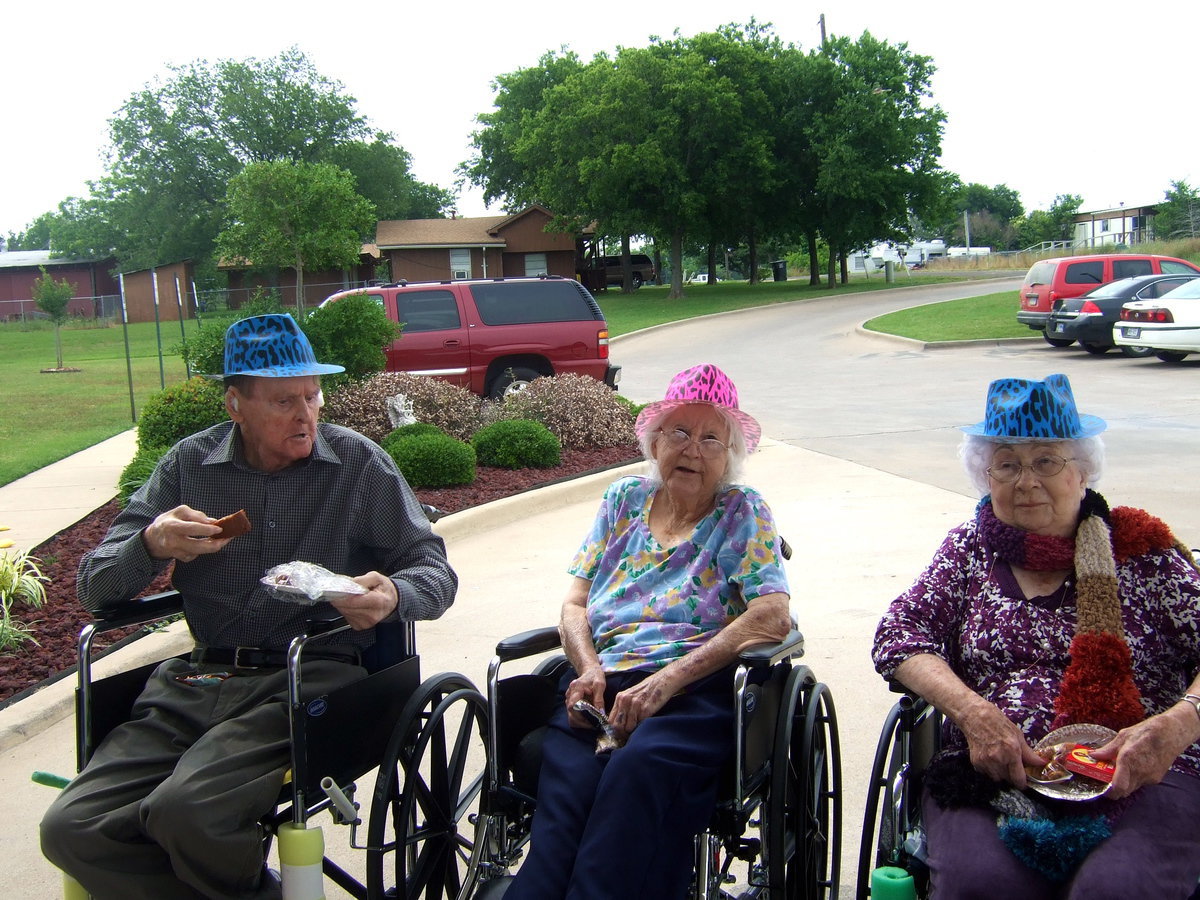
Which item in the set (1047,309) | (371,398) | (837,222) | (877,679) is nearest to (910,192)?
(837,222)

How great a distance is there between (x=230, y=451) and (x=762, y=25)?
47.7 metres

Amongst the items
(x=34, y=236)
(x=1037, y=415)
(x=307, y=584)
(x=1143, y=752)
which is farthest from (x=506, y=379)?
(x=34, y=236)

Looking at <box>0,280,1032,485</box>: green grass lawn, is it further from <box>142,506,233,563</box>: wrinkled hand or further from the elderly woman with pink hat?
the elderly woman with pink hat

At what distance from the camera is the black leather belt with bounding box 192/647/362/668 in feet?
9.85

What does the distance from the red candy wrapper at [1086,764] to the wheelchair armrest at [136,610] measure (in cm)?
229

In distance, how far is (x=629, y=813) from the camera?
2.53 meters

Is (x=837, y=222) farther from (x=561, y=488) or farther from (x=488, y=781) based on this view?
(x=488, y=781)

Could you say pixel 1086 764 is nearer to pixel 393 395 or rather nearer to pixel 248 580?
pixel 248 580

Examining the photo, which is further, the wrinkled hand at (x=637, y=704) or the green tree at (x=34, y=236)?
the green tree at (x=34, y=236)

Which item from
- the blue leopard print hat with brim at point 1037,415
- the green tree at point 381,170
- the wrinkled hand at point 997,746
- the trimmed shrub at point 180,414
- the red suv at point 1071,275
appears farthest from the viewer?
the green tree at point 381,170

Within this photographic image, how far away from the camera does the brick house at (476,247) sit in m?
52.5

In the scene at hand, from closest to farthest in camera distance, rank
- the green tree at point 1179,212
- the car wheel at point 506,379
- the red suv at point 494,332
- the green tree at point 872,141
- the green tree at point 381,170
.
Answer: the red suv at point 494,332
the car wheel at point 506,379
the green tree at point 872,141
the green tree at point 1179,212
the green tree at point 381,170

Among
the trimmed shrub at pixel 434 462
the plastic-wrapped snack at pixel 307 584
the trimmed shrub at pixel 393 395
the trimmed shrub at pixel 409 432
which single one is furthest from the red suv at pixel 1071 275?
the plastic-wrapped snack at pixel 307 584

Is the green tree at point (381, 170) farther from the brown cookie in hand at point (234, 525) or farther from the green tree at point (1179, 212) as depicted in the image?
the brown cookie in hand at point (234, 525)
